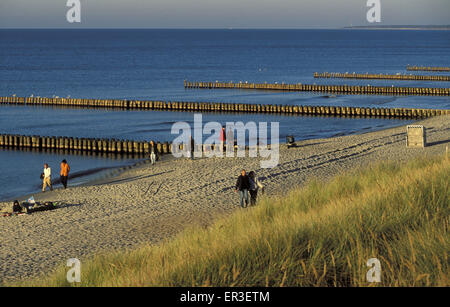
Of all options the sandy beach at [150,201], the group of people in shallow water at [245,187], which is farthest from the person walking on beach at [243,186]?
the sandy beach at [150,201]

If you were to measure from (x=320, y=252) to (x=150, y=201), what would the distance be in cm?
1422

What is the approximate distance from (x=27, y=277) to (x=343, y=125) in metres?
40.4

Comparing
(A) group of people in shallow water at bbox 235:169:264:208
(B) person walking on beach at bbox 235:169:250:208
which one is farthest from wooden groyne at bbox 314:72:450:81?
(B) person walking on beach at bbox 235:169:250:208

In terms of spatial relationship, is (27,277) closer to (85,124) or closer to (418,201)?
(418,201)

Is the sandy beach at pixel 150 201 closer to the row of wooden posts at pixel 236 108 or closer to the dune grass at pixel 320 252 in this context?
the dune grass at pixel 320 252

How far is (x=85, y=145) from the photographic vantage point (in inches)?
1602

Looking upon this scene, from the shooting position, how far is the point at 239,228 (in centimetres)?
1126

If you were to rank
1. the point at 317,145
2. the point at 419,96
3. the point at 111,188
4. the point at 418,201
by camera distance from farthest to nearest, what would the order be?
1. the point at 419,96
2. the point at 317,145
3. the point at 111,188
4. the point at 418,201

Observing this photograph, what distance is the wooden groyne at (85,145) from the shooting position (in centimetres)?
3903

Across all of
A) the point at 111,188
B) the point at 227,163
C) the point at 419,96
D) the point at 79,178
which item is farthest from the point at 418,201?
the point at 419,96

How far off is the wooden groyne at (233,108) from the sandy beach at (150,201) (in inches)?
766

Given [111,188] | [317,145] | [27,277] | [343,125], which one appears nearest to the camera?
[27,277]

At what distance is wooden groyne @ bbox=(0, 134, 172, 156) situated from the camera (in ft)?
128

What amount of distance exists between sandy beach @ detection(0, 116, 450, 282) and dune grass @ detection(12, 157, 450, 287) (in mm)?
5262
